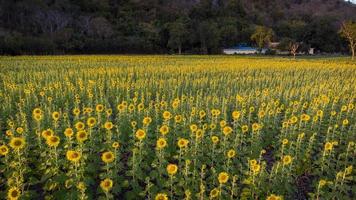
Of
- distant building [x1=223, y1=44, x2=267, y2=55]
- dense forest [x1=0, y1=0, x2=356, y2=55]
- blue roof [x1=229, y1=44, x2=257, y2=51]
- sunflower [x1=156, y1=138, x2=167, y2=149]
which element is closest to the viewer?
sunflower [x1=156, y1=138, x2=167, y2=149]

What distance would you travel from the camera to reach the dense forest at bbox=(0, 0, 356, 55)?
59.6m

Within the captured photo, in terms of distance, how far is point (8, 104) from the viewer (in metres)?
9.29

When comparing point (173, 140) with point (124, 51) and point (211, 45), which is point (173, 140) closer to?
point (124, 51)

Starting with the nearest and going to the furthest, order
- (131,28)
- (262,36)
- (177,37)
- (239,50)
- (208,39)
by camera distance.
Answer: (177,37) < (208,39) < (262,36) < (131,28) < (239,50)

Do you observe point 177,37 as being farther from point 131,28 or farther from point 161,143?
point 161,143

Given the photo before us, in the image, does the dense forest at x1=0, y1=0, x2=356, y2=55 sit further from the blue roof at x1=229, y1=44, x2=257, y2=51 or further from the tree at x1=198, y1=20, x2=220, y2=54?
the blue roof at x1=229, y1=44, x2=257, y2=51

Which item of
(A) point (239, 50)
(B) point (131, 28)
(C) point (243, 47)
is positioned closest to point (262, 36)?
(A) point (239, 50)

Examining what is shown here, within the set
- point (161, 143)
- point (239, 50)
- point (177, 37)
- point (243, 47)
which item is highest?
point (177, 37)

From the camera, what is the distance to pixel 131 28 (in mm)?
82250

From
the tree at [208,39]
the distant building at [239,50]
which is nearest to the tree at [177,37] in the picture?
the tree at [208,39]

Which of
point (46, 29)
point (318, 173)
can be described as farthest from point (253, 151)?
point (46, 29)

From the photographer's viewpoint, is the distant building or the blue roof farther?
the blue roof

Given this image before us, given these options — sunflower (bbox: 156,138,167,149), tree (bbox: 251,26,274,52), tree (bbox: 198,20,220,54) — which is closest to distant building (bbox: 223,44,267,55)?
tree (bbox: 251,26,274,52)

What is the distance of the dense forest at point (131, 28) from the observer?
5957cm
